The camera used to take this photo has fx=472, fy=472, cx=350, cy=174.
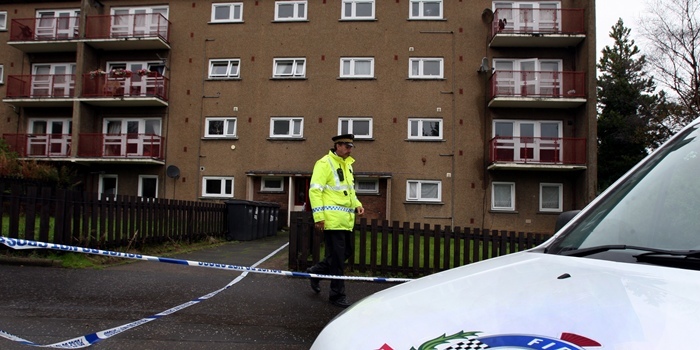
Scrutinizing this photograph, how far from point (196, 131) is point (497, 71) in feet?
42.7

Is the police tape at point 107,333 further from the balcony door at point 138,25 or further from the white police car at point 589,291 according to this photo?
the balcony door at point 138,25

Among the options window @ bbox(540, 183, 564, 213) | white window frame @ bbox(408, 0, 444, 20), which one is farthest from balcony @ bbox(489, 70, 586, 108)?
white window frame @ bbox(408, 0, 444, 20)

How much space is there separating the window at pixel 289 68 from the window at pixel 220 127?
2.82 m

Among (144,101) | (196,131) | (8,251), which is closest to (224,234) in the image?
(8,251)

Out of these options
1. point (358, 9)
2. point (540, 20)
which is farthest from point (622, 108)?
point (358, 9)

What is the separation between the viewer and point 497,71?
19.0 m

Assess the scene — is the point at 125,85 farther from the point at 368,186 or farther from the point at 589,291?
the point at 589,291

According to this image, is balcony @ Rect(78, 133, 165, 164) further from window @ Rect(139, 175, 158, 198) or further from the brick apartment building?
window @ Rect(139, 175, 158, 198)

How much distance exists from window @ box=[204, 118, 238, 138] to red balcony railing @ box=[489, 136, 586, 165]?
11088mm

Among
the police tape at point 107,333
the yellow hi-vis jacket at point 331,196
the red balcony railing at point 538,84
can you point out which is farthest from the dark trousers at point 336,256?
the red balcony railing at point 538,84

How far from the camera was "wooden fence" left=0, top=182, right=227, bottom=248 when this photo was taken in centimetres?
Answer: 718

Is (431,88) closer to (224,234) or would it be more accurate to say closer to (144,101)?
(224,234)

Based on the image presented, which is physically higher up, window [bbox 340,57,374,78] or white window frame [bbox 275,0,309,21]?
white window frame [bbox 275,0,309,21]

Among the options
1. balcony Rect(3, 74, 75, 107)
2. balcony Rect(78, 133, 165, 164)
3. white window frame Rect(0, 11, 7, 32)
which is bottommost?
balcony Rect(78, 133, 165, 164)
